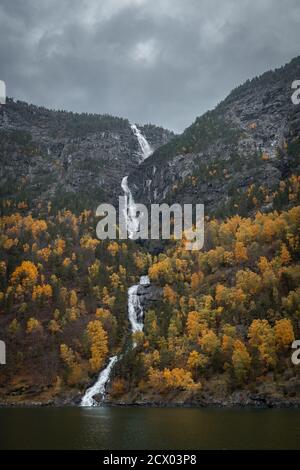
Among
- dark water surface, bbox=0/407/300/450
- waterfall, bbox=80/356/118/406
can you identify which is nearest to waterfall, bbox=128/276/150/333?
waterfall, bbox=80/356/118/406

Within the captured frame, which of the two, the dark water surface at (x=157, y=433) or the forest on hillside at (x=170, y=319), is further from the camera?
the forest on hillside at (x=170, y=319)

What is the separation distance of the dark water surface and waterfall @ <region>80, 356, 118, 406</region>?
1966 inches

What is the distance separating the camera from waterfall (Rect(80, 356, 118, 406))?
12357 cm

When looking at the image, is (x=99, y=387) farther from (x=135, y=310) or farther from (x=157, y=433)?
(x=157, y=433)

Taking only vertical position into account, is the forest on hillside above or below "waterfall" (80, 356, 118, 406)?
above

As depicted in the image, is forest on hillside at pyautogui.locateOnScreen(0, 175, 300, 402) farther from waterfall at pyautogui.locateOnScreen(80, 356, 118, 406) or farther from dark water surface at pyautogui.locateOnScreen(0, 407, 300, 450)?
dark water surface at pyautogui.locateOnScreen(0, 407, 300, 450)

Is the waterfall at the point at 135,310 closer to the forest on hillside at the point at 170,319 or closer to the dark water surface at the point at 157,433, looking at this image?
the forest on hillside at the point at 170,319

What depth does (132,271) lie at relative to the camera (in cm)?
19338

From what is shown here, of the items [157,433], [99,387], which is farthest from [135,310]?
[157,433]

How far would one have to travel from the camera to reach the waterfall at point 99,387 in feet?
405

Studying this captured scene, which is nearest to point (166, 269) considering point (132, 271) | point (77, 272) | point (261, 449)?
point (132, 271)

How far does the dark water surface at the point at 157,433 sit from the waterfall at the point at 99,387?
4993 cm

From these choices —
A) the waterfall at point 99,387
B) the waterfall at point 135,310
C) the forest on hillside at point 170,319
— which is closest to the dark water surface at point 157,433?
the forest on hillside at point 170,319
